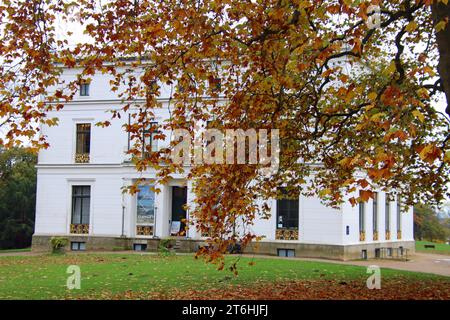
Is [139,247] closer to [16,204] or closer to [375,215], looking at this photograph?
[16,204]

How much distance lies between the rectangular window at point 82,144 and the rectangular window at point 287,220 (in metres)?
13.2

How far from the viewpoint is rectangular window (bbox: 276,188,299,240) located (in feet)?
101

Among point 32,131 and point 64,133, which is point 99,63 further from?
point 64,133

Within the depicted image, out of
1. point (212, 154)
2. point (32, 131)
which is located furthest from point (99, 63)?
point (212, 154)

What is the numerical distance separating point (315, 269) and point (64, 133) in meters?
20.9

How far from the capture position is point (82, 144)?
34938 millimetres

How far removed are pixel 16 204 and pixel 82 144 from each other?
753 cm

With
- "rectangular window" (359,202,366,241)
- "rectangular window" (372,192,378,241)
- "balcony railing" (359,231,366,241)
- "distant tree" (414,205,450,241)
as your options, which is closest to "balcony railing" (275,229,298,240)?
"balcony railing" (359,231,366,241)

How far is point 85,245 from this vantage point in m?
33.6

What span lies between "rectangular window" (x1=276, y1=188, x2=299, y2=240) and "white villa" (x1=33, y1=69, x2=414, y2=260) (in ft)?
0.20

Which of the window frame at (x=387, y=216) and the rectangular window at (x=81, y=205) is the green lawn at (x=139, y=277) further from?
the window frame at (x=387, y=216)

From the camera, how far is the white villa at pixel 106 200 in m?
32.6

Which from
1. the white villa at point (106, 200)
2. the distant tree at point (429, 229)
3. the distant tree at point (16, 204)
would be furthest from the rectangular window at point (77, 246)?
the distant tree at point (429, 229)

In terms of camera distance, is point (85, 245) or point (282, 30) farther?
point (85, 245)
